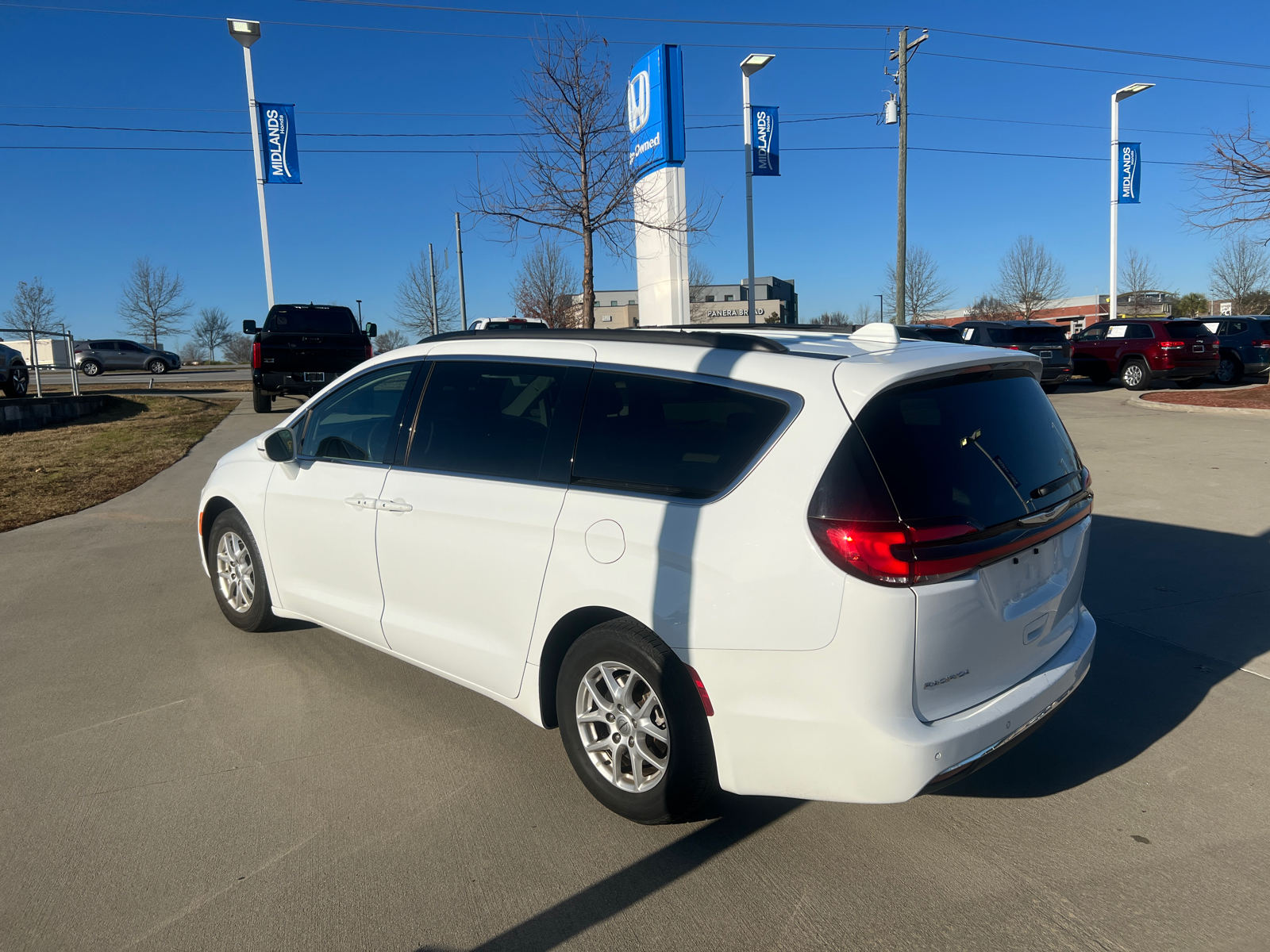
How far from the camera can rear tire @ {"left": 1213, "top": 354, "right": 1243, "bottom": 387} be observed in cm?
2231

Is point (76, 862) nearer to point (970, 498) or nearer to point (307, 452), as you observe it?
point (307, 452)

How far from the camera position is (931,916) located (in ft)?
8.79

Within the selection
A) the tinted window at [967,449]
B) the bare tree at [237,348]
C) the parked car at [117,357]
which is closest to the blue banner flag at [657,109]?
the tinted window at [967,449]

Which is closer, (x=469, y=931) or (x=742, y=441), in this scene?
(x=469, y=931)

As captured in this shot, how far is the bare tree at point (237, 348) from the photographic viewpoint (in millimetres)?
80000

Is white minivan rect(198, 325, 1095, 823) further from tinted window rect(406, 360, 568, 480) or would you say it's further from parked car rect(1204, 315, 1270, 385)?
parked car rect(1204, 315, 1270, 385)

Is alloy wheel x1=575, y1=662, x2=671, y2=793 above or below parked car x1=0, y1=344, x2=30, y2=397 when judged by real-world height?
below

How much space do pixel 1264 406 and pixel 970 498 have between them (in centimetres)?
1581

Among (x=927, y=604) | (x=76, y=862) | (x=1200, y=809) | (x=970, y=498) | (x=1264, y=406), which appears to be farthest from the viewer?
(x=1264, y=406)

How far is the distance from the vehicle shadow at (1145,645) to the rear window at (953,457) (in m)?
1.15

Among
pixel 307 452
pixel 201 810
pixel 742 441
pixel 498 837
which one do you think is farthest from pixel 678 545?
pixel 307 452

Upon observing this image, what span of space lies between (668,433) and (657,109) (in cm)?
1933

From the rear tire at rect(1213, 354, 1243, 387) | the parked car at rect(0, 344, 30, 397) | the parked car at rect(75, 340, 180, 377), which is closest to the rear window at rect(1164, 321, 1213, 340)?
the rear tire at rect(1213, 354, 1243, 387)

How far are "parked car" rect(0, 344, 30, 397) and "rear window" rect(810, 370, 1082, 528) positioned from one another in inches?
861
